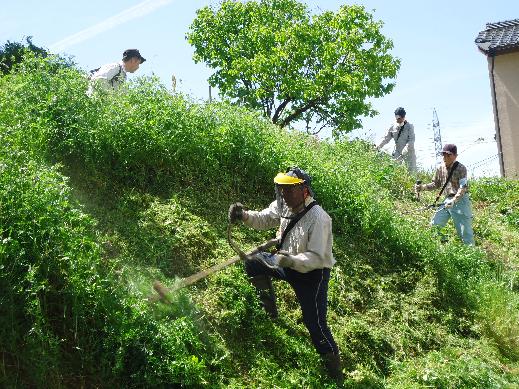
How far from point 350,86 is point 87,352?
17459 millimetres

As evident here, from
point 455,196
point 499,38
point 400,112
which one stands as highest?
point 499,38

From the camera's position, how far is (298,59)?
21.3 metres

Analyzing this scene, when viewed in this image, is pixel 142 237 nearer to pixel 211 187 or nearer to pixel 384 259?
pixel 211 187

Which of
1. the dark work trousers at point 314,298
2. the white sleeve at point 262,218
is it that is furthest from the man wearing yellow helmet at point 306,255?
the white sleeve at point 262,218

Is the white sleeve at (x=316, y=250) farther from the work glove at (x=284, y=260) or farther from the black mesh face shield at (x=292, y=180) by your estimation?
the black mesh face shield at (x=292, y=180)

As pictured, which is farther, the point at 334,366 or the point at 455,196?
the point at 455,196

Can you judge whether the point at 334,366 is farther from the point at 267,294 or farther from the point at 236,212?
the point at 236,212

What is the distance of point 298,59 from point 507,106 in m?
6.91

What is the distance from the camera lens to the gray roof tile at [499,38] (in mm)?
19328

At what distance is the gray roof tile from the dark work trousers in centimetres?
1596

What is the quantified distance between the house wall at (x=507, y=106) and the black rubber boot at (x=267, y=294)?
591 inches

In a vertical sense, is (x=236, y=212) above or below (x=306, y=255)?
above

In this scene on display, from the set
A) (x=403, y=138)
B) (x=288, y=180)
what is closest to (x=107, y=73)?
(x=288, y=180)

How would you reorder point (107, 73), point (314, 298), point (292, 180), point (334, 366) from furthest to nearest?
1. point (107, 73)
2. point (334, 366)
3. point (314, 298)
4. point (292, 180)
